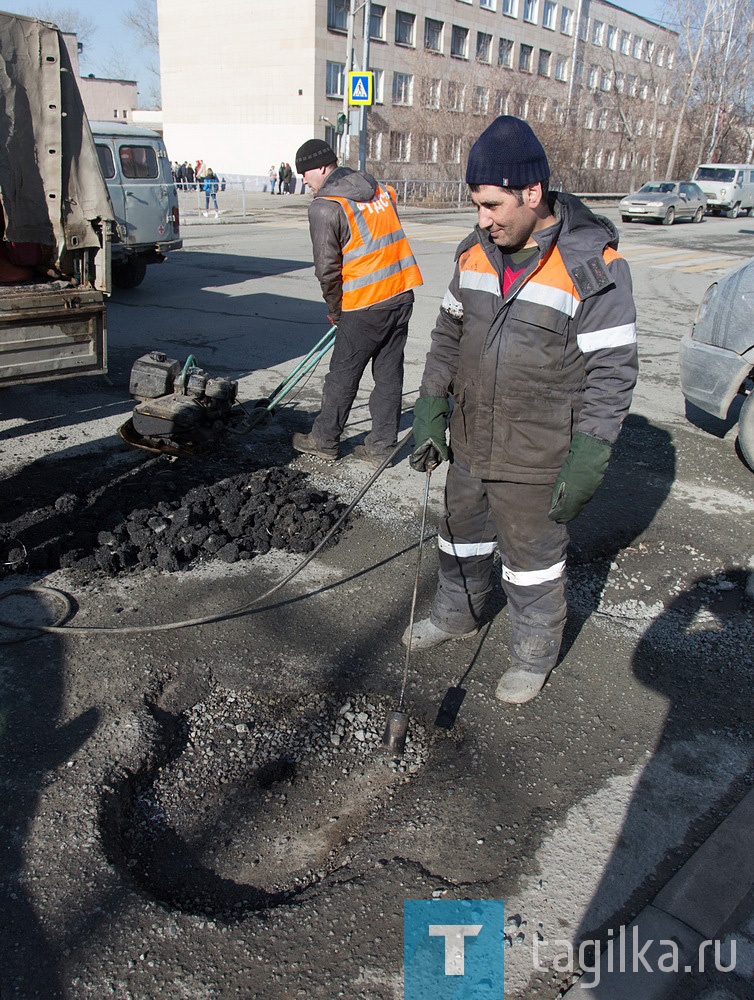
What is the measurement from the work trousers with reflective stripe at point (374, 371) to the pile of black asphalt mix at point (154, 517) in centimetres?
56

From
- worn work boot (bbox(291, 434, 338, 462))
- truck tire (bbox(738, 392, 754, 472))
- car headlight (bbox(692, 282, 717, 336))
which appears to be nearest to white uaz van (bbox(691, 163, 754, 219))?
car headlight (bbox(692, 282, 717, 336))

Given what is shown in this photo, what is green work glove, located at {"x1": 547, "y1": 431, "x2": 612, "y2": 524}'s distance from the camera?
106 inches

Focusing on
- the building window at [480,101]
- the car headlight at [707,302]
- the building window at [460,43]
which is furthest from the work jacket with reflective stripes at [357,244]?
the building window at [460,43]

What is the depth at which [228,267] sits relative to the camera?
15156mm

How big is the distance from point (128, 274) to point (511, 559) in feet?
35.4

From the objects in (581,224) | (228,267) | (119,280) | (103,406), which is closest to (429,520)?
(581,224)

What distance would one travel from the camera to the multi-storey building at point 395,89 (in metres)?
43.7

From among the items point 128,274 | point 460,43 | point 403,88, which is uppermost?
point 460,43

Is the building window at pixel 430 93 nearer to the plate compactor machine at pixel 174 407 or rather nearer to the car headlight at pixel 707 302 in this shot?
the car headlight at pixel 707 302

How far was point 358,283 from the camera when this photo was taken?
5.18 meters

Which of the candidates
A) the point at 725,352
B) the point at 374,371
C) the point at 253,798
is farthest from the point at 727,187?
the point at 253,798

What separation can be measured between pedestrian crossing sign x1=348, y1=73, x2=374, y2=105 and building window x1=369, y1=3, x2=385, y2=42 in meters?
27.5

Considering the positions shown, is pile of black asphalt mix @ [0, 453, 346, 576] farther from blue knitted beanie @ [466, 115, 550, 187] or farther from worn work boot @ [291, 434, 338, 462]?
blue knitted beanie @ [466, 115, 550, 187]

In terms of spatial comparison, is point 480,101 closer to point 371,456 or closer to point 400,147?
point 400,147
